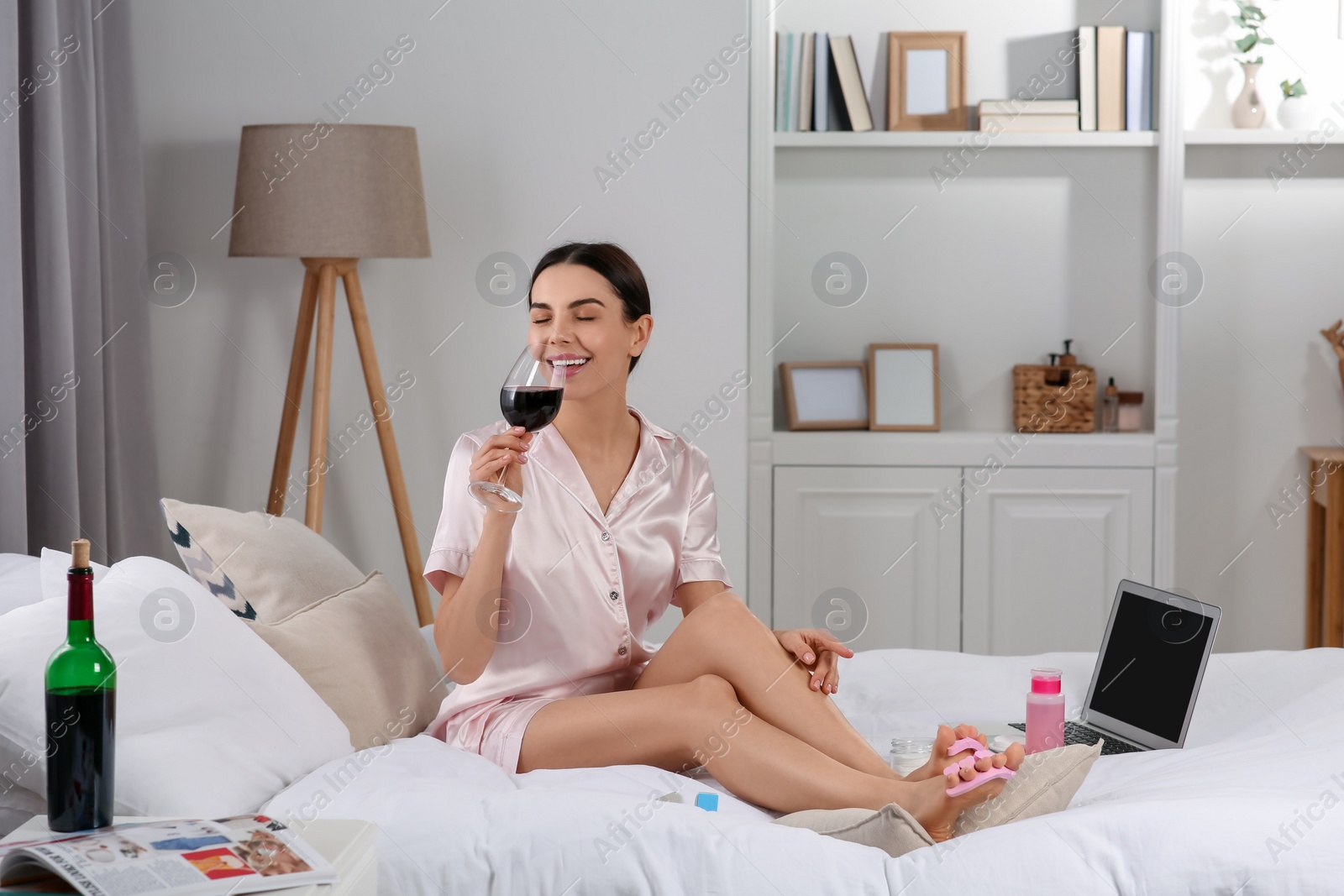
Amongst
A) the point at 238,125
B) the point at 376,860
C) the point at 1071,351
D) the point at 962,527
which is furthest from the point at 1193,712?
the point at 238,125

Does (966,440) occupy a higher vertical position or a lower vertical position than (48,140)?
lower

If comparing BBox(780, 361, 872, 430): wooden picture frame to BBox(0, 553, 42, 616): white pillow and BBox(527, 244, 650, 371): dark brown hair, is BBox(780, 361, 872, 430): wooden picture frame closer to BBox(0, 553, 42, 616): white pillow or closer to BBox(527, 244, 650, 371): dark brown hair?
BBox(527, 244, 650, 371): dark brown hair

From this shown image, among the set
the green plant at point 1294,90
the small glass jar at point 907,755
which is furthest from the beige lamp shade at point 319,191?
the green plant at point 1294,90

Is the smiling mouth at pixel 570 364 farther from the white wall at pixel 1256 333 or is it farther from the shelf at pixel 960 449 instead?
the white wall at pixel 1256 333

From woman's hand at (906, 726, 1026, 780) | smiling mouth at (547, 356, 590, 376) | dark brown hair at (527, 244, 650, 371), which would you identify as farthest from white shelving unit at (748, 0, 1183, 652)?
woman's hand at (906, 726, 1026, 780)

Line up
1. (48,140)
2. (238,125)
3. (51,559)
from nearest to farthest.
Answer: (51,559) < (48,140) < (238,125)

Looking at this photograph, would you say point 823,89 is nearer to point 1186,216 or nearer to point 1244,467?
point 1186,216

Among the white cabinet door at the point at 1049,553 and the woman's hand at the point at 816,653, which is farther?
the white cabinet door at the point at 1049,553

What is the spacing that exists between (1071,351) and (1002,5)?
99 centimetres

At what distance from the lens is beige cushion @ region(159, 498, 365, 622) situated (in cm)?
168

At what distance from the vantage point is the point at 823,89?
11.0 ft

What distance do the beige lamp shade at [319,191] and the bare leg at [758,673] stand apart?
48.9 inches

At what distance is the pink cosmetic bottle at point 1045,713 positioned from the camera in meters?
1.60

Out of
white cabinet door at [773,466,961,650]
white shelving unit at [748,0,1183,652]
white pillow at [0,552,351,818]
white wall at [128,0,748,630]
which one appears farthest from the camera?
white cabinet door at [773,466,961,650]
